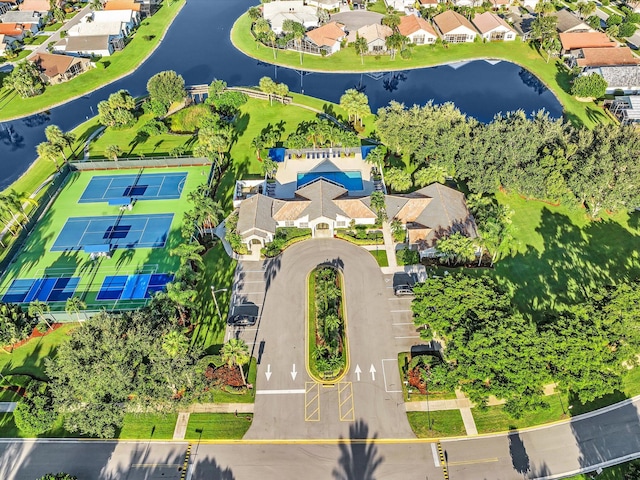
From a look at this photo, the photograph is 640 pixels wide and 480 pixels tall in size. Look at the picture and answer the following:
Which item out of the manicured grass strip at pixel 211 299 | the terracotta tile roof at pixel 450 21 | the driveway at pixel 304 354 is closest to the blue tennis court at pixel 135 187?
the manicured grass strip at pixel 211 299

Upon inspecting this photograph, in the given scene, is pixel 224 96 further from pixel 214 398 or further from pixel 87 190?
pixel 214 398

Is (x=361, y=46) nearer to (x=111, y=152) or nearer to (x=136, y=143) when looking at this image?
(x=136, y=143)

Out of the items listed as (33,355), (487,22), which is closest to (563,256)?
(33,355)

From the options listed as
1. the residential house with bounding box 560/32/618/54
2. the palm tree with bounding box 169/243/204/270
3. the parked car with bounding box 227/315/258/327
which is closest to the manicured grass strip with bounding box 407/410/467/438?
the parked car with bounding box 227/315/258/327

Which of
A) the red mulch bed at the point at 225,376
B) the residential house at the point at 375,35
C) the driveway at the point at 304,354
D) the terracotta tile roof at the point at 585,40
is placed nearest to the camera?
the driveway at the point at 304,354

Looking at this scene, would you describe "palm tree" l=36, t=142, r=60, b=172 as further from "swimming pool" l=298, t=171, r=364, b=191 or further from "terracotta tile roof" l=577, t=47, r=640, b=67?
"terracotta tile roof" l=577, t=47, r=640, b=67

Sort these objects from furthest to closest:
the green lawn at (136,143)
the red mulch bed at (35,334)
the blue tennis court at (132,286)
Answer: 1. the green lawn at (136,143)
2. the blue tennis court at (132,286)
3. the red mulch bed at (35,334)

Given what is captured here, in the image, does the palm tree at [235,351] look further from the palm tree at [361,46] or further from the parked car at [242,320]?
the palm tree at [361,46]
